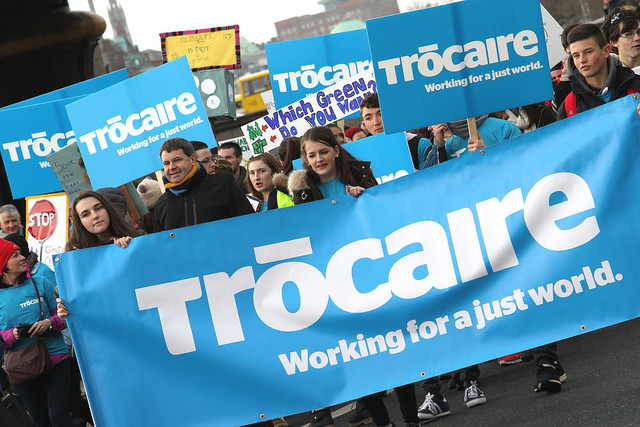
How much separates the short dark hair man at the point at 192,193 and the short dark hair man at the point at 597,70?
216 centimetres

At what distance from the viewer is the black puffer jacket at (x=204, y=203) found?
18.2 ft

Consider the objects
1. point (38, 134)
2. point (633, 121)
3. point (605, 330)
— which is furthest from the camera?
point (38, 134)

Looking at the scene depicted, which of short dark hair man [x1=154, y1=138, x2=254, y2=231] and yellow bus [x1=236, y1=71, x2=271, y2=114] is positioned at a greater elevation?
short dark hair man [x1=154, y1=138, x2=254, y2=231]

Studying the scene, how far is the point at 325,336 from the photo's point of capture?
4695 mm

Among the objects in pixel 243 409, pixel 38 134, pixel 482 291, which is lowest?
pixel 243 409

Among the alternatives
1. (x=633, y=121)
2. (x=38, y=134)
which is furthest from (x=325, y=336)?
(x=38, y=134)

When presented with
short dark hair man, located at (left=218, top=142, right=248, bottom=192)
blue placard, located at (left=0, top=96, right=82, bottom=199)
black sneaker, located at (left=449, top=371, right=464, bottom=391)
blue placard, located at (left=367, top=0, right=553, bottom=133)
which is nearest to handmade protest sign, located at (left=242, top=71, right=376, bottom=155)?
short dark hair man, located at (left=218, top=142, right=248, bottom=192)

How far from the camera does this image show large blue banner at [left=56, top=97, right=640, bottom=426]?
4547 millimetres

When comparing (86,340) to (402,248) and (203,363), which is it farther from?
(402,248)

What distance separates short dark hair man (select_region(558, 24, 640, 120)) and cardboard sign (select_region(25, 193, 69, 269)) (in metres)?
5.17

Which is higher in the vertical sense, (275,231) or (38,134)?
(38,134)

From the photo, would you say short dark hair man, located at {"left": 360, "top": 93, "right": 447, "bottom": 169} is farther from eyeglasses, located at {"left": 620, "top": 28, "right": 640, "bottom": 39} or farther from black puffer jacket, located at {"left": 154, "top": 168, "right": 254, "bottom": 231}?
black puffer jacket, located at {"left": 154, "top": 168, "right": 254, "bottom": 231}

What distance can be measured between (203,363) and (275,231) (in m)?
0.77

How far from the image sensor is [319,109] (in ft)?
29.8
